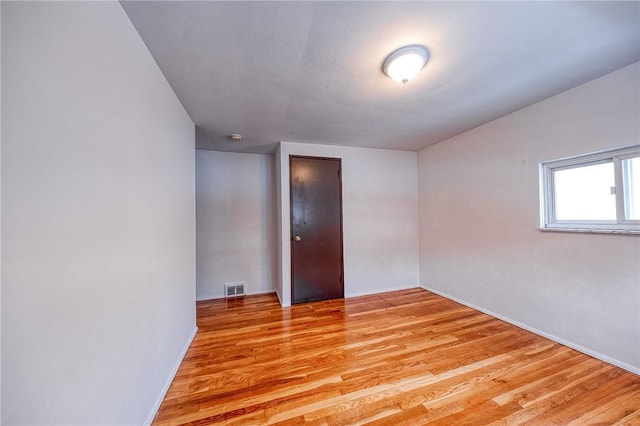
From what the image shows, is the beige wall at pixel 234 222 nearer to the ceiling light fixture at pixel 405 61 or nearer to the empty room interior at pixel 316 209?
the empty room interior at pixel 316 209

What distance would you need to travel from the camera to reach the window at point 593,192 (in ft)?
5.80

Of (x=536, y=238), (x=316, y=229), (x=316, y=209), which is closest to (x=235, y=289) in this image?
(x=316, y=229)

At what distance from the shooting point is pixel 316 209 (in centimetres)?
331

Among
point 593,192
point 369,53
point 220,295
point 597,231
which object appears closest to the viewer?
point 369,53

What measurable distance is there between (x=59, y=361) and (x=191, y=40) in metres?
1.64

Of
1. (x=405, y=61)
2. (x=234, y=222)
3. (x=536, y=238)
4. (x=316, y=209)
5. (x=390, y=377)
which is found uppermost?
(x=405, y=61)

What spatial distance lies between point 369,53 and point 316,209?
2118mm

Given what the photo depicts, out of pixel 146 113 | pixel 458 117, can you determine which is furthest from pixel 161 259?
pixel 458 117

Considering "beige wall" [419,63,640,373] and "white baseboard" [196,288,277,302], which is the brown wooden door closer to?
"white baseboard" [196,288,277,302]

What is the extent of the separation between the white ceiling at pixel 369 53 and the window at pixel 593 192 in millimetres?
694

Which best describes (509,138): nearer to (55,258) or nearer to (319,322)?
(319,322)

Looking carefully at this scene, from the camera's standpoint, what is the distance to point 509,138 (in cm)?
246

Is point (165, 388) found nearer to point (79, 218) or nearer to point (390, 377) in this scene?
point (79, 218)

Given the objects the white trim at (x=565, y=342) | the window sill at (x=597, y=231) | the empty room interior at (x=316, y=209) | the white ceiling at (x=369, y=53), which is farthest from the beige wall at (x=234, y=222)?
the window sill at (x=597, y=231)
